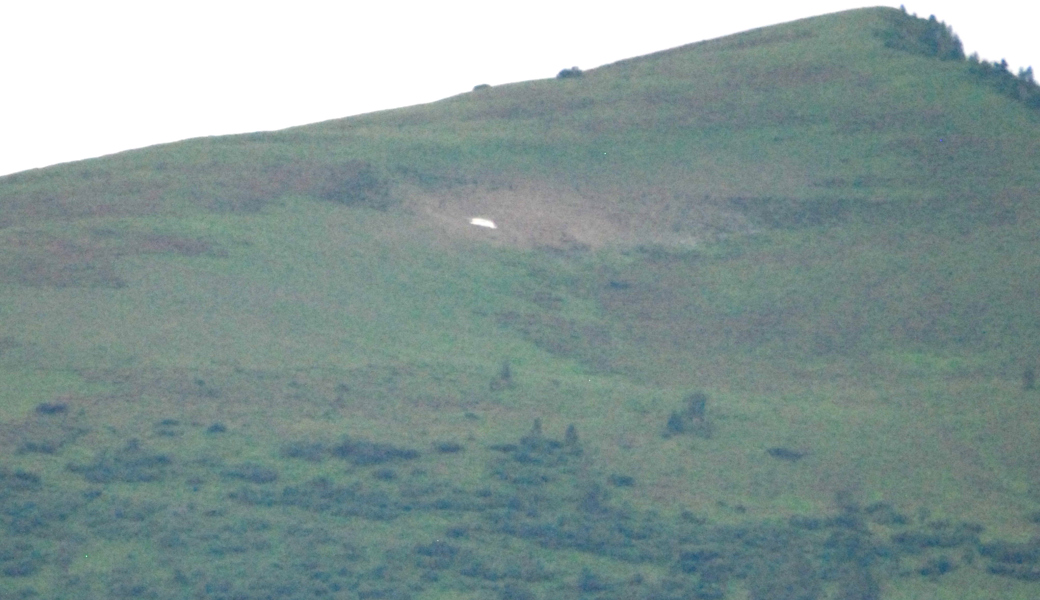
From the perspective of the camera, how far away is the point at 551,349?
2240 inches

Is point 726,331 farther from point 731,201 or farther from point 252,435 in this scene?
point 252,435

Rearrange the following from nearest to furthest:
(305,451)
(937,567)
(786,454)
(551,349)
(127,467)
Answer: (937,567), (127,467), (305,451), (786,454), (551,349)

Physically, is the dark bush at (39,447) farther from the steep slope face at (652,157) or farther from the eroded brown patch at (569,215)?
the eroded brown patch at (569,215)

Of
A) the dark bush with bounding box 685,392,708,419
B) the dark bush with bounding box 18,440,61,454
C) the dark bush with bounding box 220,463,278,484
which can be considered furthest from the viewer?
the dark bush with bounding box 685,392,708,419

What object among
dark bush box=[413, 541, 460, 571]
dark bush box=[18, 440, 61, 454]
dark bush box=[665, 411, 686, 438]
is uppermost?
dark bush box=[18, 440, 61, 454]

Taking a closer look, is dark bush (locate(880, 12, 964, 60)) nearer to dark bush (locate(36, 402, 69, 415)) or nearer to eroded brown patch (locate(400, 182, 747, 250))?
eroded brown patch (locate(400, 182, 747, 250))

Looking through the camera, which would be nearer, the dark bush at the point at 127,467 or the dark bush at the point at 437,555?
the dark bush at the point at 437,555

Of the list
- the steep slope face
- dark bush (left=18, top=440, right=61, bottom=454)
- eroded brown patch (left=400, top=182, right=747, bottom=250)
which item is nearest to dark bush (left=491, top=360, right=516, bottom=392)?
eroded brown patch (left=400, top=182, right=747, bottom=250)

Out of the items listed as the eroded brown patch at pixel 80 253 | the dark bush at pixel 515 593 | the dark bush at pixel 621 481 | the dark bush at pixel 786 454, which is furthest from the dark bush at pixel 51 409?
the dark bush at pixel 786 454

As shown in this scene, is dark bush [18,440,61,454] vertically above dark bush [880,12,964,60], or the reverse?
dark bush [880,12,964,60]

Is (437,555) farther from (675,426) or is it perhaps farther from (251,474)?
(675,426)

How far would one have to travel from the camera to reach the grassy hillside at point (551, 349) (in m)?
41.3

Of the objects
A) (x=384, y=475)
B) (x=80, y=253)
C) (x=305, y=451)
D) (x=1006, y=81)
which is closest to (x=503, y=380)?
(x=384, y=475)

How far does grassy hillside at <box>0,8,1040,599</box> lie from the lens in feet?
136
